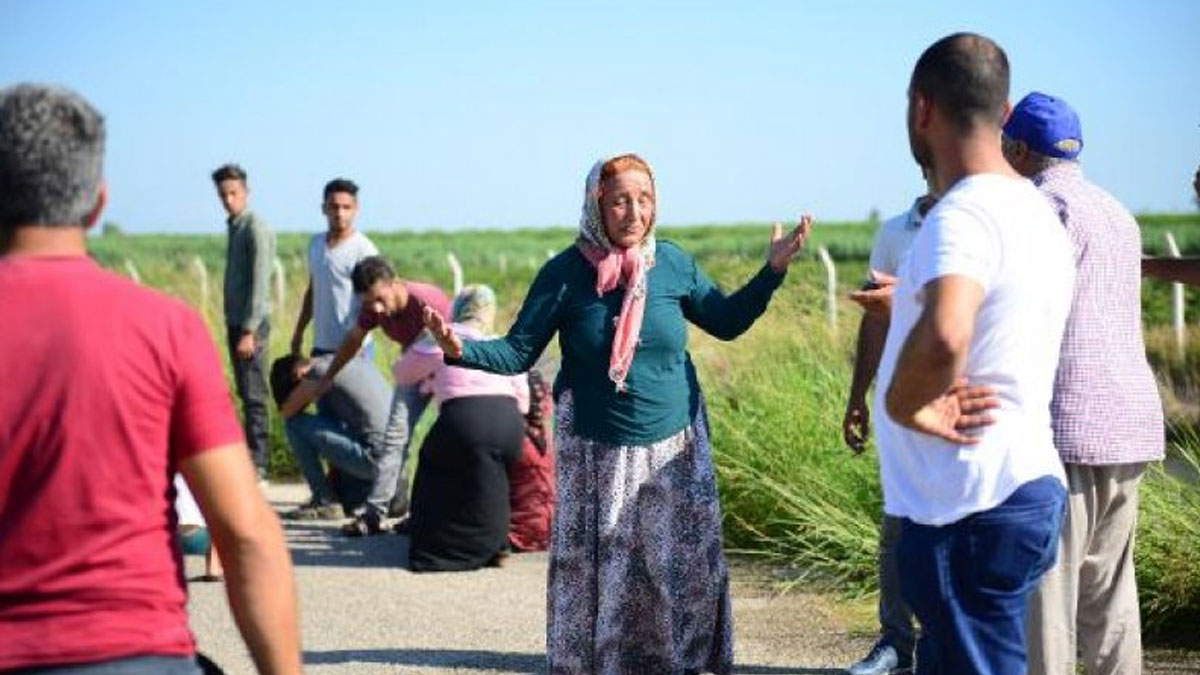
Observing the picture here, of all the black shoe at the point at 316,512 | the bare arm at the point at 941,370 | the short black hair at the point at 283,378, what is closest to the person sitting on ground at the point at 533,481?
the black shoe at the point at 316,512

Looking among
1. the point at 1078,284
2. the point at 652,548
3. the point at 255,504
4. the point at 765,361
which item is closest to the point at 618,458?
the point at 652,548

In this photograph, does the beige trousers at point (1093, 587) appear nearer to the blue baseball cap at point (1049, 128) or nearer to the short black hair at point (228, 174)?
the blue baseball cap at point (1049, 128)

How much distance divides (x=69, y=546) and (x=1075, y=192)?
327 cm

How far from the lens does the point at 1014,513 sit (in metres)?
4.01

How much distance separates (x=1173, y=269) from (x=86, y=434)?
149 inches

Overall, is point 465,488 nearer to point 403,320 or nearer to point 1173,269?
point 403,320

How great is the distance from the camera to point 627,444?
22.9 feet

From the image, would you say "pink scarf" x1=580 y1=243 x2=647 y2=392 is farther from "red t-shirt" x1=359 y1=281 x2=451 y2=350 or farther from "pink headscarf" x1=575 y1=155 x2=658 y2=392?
"red t-shirt" x1=359 y1=281 x2=451 y2=350

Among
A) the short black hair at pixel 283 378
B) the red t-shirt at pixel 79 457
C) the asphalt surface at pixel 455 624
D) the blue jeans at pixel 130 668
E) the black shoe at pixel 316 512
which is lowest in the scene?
the black shoe at pixel 316 512

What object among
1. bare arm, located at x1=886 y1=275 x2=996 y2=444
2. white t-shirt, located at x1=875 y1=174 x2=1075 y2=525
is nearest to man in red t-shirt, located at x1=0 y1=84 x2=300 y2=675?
bare arm, located at x1=886 y1=275 x2=996 y2=444

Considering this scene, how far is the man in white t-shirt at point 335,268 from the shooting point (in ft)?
41.3

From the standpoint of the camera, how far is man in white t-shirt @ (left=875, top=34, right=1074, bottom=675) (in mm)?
3926

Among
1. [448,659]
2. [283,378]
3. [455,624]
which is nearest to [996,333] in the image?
[448,659]

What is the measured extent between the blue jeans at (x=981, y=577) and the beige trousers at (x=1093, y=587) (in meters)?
1.14
